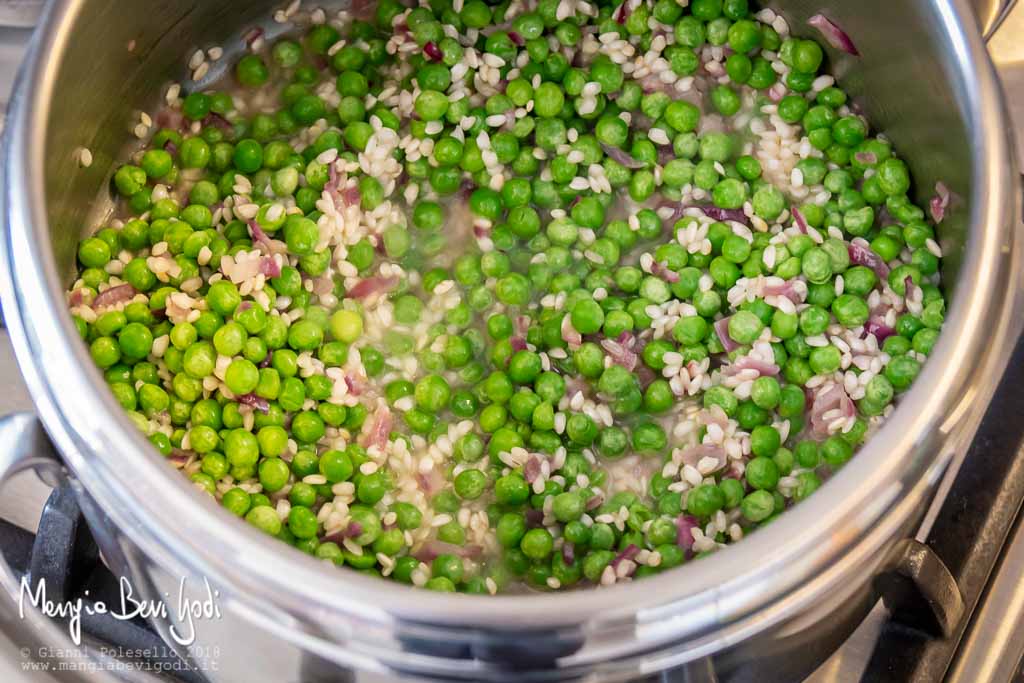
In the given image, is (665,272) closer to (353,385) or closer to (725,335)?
(725,335)

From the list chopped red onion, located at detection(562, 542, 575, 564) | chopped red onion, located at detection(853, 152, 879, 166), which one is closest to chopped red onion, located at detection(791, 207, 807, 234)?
chopped red onion, located at detection(853, 152, 879, 166)

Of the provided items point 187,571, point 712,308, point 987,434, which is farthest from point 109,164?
point 987,434

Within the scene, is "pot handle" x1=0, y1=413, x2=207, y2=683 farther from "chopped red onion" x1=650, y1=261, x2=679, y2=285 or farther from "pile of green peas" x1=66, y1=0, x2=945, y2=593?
"chopped red onion" x1=650, y1=261, x2=679, y2=285

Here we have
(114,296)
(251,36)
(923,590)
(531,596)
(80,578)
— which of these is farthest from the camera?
(251,36)

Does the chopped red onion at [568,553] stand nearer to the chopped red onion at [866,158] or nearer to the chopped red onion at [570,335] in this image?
the chopped red onion at [570,335]

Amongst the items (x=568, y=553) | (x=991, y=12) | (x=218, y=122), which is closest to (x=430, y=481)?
(x=568, y=553)

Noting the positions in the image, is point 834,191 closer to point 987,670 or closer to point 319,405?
point 987,670

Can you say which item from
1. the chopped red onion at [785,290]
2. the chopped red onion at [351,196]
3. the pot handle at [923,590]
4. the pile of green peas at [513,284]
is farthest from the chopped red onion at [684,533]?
the chopped red onion at [351,196]
